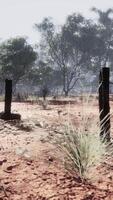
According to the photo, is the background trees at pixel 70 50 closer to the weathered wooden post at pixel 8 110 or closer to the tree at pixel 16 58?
the tree at pixel 16 58

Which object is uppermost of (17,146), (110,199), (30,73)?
(30,73)

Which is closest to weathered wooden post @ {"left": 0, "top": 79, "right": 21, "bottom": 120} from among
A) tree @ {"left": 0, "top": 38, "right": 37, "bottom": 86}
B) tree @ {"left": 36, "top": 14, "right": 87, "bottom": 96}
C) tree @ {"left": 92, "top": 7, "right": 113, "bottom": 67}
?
tree @ {"left": 0, "top": 38, "right": 37, "bottom": 86}

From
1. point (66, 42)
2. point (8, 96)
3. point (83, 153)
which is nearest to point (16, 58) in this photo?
point (66, 42)

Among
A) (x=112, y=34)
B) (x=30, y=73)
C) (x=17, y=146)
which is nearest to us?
(x=17, y=146)

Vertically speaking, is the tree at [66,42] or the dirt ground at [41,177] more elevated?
the tree at [66,42]

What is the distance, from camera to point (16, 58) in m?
41.8

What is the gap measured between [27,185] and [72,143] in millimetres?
1012

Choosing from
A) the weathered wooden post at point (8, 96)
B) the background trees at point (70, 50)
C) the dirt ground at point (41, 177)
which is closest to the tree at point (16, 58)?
the background trees at point (70, 50)

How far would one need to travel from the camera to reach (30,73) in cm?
4412

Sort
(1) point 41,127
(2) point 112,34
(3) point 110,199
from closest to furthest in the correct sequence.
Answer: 1. (3) point 110,199
2. (1) point 41,127
3. (2) point 112,34

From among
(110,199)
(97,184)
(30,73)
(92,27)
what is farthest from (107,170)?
(92,27)

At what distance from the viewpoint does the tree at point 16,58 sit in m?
41.6

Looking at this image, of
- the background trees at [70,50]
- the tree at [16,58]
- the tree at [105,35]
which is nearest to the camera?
the tree at [16,58]

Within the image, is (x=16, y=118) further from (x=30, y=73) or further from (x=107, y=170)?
(x=30, y=73)
